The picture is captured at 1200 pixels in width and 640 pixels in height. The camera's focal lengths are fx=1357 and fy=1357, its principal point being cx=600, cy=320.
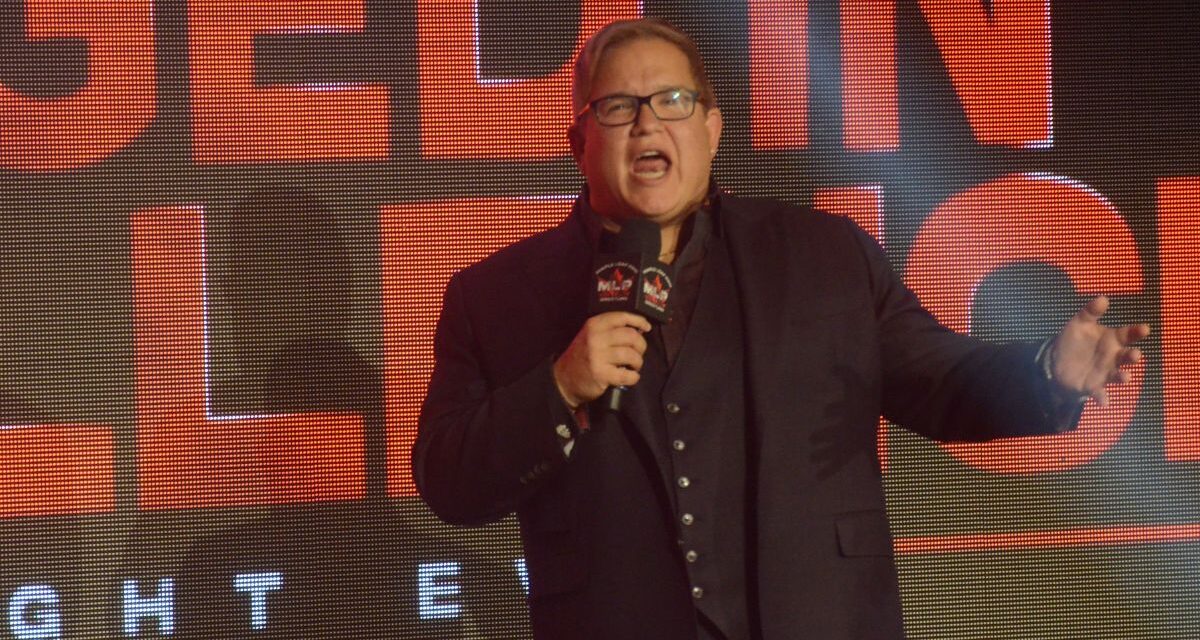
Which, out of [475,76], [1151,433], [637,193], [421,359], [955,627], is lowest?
[955,627]

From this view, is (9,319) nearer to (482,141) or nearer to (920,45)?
(482,141)

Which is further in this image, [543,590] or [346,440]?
[346,440]

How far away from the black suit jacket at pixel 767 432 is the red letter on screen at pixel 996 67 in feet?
5.69

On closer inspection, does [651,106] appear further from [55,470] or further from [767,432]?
[55,470]

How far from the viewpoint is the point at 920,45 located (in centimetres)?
362

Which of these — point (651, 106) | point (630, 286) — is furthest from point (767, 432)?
point (651, 106)

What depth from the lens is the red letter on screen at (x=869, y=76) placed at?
3.58 m

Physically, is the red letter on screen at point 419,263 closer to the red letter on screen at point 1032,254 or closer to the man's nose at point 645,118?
the red letter on screen at point 1032,254

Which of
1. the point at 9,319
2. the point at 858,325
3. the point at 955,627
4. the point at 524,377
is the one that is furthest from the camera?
the point at 955,627

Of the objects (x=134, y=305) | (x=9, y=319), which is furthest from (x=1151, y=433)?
(x=9, y=319)

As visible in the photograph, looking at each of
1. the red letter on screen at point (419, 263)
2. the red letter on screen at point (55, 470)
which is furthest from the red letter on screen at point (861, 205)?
the red letter on screen at point (55, 470)

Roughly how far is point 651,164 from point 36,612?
7.18ft

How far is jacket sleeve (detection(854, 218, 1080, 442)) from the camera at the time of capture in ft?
5.98

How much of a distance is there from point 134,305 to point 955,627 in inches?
89.0
